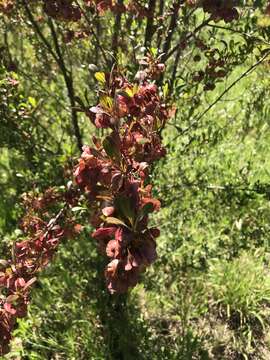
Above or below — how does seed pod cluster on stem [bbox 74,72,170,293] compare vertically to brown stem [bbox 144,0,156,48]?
below

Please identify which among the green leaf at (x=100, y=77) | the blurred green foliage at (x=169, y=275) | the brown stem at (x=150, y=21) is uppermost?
the brown stem at (x=150, y=21)

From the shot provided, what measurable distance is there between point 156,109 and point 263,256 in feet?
6.32

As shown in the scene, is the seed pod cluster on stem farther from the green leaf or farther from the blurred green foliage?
the blurred green foliage

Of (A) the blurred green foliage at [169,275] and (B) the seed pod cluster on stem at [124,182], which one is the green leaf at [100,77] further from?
(A) the blurred green foliage at [169,275]

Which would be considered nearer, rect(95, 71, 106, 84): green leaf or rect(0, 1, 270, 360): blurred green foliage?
rect(95, 71, 106, 84): green leaf

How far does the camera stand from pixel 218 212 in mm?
3086

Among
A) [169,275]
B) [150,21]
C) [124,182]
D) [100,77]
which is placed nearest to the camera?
[124,182]

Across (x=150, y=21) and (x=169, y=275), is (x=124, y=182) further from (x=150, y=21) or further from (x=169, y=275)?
(x=169, y=275)

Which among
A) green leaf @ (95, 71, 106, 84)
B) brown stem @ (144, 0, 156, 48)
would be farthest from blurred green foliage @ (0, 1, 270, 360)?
green leaf @ (95, 71, 106, 84)

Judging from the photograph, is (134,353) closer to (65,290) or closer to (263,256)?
(65,290)

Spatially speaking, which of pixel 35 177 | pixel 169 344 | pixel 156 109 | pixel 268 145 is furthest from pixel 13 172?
pixel 156 109

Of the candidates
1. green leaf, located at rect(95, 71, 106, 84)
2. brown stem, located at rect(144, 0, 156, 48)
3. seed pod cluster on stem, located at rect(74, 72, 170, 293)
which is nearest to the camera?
seed pod cluster on stem, located at rect(74, 72, 170, 293)

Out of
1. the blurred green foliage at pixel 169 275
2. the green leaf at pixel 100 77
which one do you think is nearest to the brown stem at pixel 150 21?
the blurred green foliage at pixel 169 275

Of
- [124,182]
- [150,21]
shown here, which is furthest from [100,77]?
[150,21]
